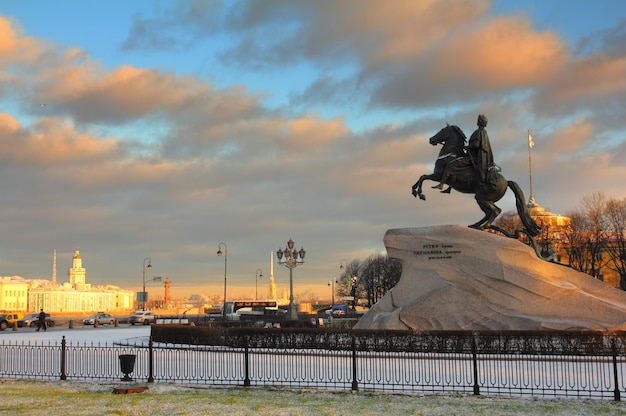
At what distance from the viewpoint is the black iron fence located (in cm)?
1614

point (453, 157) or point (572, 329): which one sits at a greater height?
point (453, 157)

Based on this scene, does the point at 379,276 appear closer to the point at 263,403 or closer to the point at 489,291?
the point at 489,291

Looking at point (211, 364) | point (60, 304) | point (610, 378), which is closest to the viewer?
point (610, 378)

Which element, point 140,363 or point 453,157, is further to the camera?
point 453,157

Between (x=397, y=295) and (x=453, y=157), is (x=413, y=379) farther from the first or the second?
(x=453, y=157)

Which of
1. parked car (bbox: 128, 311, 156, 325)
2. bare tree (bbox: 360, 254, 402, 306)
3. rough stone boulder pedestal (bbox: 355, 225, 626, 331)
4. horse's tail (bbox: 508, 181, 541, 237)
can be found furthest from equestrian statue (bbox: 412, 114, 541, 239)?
bare tree (bbox: 360, 254, 402, 306)

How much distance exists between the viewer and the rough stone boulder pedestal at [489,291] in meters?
24.1

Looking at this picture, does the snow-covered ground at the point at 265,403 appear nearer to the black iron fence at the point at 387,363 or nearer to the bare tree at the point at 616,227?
the black iron fence at the point at 387,363

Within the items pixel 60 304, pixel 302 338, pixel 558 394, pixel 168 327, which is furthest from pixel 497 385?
pixel 60 304

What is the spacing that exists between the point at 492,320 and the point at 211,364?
10.2 metres

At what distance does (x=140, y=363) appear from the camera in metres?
20.7

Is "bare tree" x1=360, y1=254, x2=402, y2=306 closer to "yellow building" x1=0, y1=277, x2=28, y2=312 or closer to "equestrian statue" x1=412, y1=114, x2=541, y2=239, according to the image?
"equestrian statue" x1=412, y1=114, x2=541, y2=239

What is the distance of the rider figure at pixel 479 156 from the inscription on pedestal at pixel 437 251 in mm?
2270

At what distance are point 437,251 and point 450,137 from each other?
4.41 metres
